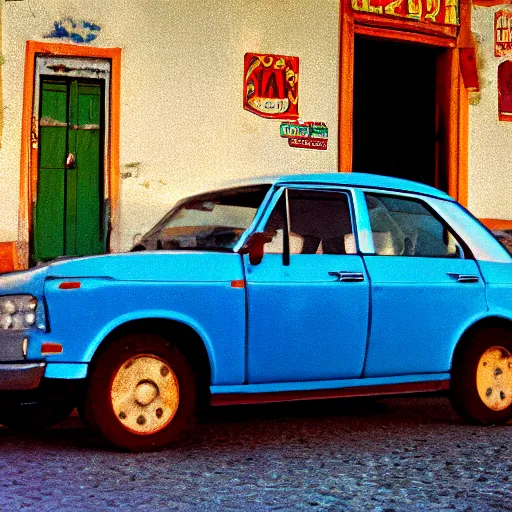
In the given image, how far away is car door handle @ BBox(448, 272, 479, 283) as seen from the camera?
23.4 ft

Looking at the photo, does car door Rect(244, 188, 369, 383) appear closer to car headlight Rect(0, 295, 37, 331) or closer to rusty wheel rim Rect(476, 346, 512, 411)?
rusty wheel rim Rect(476, 346, 512, 411)

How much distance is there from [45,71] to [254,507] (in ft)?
26.3

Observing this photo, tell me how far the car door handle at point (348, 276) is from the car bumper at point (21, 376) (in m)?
1.94

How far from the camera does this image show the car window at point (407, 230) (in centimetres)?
697

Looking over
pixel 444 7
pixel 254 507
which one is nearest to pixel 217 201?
pixel 254 507

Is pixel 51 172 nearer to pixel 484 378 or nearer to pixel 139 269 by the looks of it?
pixel 139 269

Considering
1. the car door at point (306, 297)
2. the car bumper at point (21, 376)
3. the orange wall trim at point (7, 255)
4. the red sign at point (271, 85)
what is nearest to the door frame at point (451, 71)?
the red sign at point (271, 85)

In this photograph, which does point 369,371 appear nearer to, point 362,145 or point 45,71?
point 45,71

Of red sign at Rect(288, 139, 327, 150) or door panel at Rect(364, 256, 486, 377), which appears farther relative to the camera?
red sign at Rect(288, 139, 327, 150)

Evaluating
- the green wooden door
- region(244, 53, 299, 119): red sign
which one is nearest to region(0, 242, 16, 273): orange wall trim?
the green wooden door

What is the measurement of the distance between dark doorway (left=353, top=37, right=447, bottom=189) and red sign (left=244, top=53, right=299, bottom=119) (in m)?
2.04

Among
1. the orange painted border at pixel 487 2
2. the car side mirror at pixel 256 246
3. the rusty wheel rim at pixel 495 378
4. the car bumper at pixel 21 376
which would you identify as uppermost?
the orange painted border at pixel 487 2

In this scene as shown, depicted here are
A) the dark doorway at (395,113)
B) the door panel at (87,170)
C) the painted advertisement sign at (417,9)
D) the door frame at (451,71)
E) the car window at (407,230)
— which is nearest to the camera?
the car window at (407,230)

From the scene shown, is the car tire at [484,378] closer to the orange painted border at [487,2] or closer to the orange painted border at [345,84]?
the orange painted border at [345,84]
